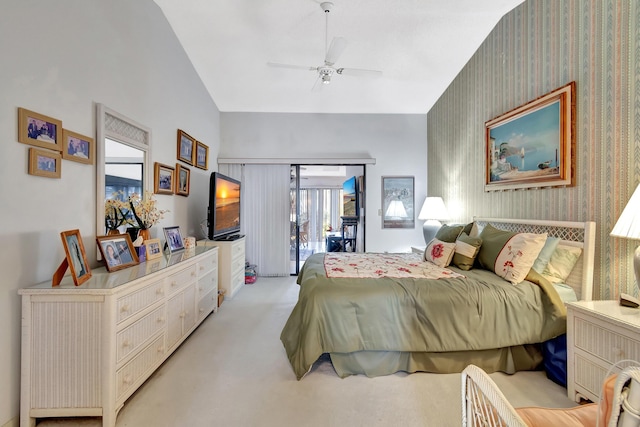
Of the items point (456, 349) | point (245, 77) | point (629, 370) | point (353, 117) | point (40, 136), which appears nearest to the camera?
point (629, 370)

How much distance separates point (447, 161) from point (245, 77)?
3.13 m

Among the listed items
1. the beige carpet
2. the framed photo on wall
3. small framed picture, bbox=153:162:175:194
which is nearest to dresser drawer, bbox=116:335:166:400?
the beige carpet

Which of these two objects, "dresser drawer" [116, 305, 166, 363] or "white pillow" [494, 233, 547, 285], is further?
"white pillow" [494, 233, 547, 285]

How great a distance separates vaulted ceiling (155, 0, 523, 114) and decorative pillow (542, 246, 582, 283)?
2.45m

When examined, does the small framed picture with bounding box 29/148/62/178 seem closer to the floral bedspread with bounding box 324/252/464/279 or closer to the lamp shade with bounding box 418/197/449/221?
the floral bedspread with bounding box 324/252/464/279

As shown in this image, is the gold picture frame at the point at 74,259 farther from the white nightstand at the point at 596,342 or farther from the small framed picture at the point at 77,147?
the white nightstand at the point at 596,342

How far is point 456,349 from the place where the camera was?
198 cm

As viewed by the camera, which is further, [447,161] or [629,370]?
[447,161]

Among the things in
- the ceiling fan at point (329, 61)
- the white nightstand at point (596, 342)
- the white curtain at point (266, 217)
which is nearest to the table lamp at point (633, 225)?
the white nightstand at point (596, 342)

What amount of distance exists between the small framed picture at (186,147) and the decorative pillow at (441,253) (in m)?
3.03

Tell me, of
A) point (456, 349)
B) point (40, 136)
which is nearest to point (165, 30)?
point (40, 136)

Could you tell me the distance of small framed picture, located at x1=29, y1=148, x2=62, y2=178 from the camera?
161 centimetres

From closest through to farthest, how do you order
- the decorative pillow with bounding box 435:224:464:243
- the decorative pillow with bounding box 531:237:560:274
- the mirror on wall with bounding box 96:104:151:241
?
the mirror on wall with bounding box 96:104:151:241, the decorative pillow with bounding box 531:237:560:274, the decorative pillow with bounding box 435:224:464:243

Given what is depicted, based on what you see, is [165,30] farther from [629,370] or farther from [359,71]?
[629,370]
